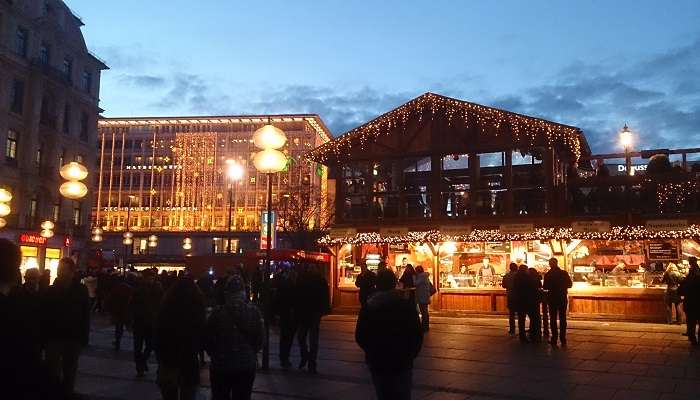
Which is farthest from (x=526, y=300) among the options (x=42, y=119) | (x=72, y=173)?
(x=42, y=119)

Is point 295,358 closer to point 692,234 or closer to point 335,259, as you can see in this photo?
point 335,259

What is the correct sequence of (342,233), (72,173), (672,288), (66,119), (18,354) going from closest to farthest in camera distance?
(18,354) < (72,173) < (672,288) < (342,233) < (66,119)

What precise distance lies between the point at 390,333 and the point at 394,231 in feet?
58.1

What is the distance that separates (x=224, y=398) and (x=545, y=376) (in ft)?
20.5

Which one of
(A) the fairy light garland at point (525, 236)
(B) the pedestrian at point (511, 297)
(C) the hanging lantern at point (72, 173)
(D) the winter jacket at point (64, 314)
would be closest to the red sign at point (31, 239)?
(A) the fairy light garland at point (525, 236)

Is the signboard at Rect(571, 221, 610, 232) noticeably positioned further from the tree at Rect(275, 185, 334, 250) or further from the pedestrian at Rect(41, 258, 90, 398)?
the tree at Rect(275, 185, 334, 250)

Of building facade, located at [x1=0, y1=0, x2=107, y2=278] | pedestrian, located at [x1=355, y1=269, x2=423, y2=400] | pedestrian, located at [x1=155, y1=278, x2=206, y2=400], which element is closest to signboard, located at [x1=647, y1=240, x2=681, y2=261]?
pedestrian, located at [x1=355, y1=269, x2=423, y2=400]

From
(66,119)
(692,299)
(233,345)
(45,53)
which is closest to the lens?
(233,345)

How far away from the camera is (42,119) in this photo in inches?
1658

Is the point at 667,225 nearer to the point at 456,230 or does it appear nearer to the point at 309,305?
the point at 456,230

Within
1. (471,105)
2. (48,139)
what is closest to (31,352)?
(471,105)

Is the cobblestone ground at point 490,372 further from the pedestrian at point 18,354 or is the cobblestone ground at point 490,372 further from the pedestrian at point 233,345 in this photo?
the pedestrian at point 18,354

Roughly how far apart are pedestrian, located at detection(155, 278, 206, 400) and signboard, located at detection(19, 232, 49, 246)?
3708 cm

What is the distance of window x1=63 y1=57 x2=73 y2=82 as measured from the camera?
44.6 m
